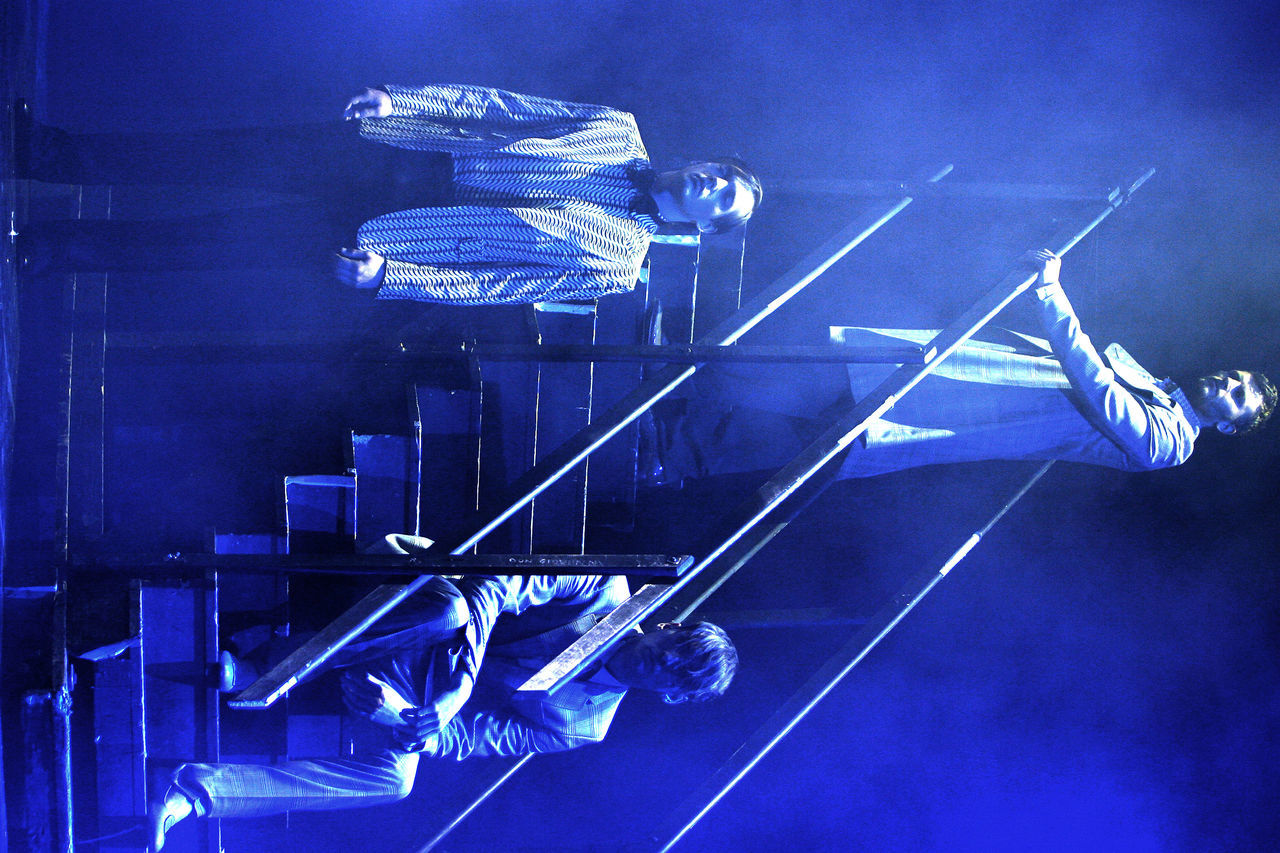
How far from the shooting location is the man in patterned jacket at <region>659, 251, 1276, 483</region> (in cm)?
319

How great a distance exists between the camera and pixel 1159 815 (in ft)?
13.1

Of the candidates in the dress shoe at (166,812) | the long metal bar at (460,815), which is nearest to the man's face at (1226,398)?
the long metal bar at (460,815)

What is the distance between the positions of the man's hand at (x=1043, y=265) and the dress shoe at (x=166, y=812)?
3.16 metres

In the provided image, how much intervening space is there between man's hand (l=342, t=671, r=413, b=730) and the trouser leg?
0.29 metres

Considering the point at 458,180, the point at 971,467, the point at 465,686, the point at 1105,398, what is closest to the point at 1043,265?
the point at 1105,398

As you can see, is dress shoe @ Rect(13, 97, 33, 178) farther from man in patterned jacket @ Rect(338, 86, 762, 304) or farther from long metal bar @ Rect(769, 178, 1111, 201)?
long metal bar @ Rect(769, 178, 1111, 201)

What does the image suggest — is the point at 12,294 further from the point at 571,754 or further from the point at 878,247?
the point at 878,247

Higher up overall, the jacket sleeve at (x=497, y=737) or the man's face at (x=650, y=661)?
the man's face at (x=650, y=661)

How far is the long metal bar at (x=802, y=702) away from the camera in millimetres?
3338

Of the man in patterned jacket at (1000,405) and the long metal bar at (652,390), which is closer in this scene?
the long metal bar at (652,390)

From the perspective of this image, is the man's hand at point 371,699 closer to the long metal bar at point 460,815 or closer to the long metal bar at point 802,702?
the long metal bar at point 460,815

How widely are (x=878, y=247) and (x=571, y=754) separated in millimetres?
2561

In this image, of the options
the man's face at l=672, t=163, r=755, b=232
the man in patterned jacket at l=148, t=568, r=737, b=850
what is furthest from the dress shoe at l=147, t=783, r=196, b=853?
the man's face at l=672, t=163, r=755, b=232

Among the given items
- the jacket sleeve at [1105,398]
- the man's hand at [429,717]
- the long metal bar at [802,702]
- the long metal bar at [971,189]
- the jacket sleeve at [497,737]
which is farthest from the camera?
the long metal bar at [971,189]
